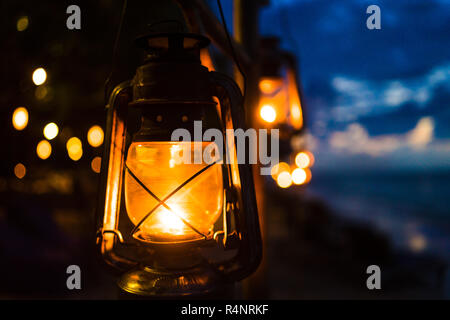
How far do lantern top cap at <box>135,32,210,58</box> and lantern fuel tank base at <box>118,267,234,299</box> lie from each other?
52cm

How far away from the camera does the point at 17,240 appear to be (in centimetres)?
580

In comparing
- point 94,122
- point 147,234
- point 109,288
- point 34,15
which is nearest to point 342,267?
point 109,288

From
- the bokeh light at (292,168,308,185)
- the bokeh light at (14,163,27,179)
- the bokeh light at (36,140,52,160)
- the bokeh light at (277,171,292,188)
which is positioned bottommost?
the bokeh light at (292,168,308,185)

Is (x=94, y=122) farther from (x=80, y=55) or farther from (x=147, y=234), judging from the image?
(x=147, y=234)

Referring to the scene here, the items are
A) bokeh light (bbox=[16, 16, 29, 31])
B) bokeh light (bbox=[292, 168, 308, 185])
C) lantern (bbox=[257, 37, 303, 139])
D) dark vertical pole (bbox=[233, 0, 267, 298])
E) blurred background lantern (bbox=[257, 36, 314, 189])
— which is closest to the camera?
dark vertical pole (bbox=[233, 0, 267, 298])

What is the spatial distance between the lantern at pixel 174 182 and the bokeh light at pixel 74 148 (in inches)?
195

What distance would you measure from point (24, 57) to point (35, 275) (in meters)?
3.01

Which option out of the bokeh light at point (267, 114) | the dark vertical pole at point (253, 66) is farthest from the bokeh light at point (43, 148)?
the dark vertical pole at point (253, 66)

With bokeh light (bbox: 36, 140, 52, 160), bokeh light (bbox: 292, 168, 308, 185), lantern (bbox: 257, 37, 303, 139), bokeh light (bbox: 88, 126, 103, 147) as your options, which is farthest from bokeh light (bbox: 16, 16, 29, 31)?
bokeh light (bbox: 292, 168, 308, 185)

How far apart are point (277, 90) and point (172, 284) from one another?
9.39 ft

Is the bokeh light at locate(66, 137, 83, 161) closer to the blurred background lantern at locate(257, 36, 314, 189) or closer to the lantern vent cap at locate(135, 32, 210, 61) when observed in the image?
the blurred background lantern at locate(257, 36, 314, 189)

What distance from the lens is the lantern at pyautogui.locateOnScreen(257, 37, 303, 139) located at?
2516 mm

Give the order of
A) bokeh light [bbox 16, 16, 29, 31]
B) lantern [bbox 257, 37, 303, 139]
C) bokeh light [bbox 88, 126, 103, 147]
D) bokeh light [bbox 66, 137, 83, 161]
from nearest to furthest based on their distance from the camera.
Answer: lantern [bbox 257, 37, 303, 139], bokeh light [bbox 16, 16, 29, 31], bokeh light [bbox 88, 126, 103, 147], bokeh light [bbox 66, 137, 83, 161]

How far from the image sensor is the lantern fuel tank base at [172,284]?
3.06 feet
